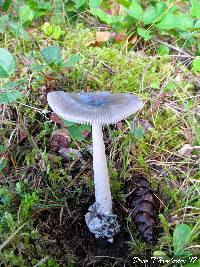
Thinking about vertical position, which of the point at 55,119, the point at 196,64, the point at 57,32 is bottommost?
the point at 55,119

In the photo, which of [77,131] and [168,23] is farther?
[168,23]

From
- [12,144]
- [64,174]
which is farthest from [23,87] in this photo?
[64,174]

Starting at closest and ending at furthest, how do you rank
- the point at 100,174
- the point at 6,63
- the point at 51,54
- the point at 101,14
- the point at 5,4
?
the point at 100,174, the point at 6,63, the point at 51,54, the point at 101,14, the point at 5,4

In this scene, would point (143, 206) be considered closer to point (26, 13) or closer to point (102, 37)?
point (102, 37)

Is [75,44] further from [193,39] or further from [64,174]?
[64,174]

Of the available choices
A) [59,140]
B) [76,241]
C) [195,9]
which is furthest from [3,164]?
[195,9]

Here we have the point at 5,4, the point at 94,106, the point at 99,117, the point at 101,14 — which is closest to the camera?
the point at 99,117

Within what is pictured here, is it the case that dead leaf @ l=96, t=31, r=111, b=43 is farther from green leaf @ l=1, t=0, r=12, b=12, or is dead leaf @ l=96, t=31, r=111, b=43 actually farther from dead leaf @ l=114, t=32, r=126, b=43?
green leaf @ l=1, t=0, r=12, b=12

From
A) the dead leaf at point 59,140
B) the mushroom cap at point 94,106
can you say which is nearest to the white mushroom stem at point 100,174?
the mushroom cap at point 94,106
